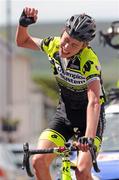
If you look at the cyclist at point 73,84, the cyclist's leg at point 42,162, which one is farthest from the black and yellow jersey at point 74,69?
the cyclist's leg at point 42,162

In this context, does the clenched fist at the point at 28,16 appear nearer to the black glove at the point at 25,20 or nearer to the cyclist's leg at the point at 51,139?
the black glove at the point at 25,20

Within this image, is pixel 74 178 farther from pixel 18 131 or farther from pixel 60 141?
pixel 18 131

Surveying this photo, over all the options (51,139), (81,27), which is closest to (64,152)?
(51,139)

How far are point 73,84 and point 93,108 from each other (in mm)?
477

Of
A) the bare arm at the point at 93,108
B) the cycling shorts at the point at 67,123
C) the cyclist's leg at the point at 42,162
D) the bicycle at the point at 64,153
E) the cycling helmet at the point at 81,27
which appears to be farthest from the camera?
the cycling shorts at the point at 67,123

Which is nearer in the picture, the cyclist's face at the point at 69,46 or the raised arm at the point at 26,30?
the cyclist's face at the point at 69,46

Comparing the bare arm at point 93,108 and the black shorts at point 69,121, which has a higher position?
the bare arm at point 93,108

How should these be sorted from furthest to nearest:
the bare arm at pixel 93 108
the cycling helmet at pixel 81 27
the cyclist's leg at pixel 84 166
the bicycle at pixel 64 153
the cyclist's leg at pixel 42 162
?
the cyclist's leg at pixel 42 162 → the cycling helmet at pixel 81 27 → the cyclist's leg at pixel 84 166 → the bare arm at pixel 93 108 → the bicycle at pixel 64 153

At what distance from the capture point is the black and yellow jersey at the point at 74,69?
778 centimetres

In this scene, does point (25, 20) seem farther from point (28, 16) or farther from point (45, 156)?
point (45, 156)

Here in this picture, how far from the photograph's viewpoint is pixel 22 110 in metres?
68.6

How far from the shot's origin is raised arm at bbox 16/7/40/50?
8148 mm

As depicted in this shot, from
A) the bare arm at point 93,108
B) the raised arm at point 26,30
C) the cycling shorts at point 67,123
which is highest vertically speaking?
the raised arm at point 26,30

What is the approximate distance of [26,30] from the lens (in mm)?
8297
